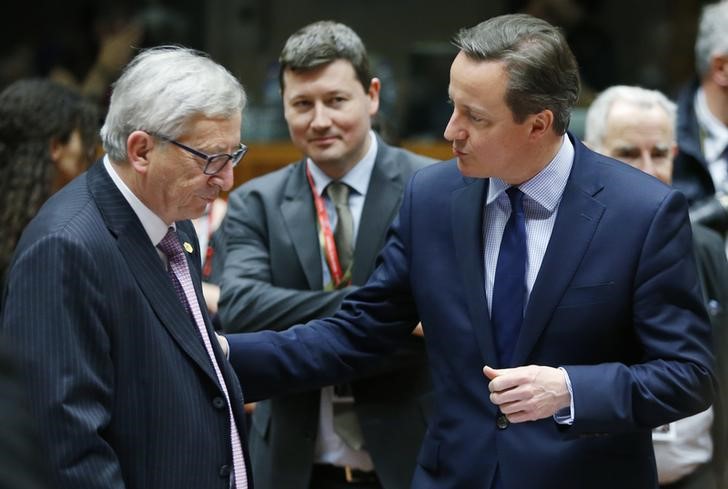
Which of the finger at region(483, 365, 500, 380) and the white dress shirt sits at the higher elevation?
the white dress shirt

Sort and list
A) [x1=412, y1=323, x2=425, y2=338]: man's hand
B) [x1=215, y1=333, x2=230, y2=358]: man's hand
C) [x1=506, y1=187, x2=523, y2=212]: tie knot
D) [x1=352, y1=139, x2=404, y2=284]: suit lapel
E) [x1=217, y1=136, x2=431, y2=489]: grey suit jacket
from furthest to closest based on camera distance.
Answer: [x1=352, y1=139, x2=404, y2=284]: suit lapel < [x1=217, y1=136, x2=431, y2=489]: grey suit jacket < [x1=412, y1=323, x2=425, y2=338]: man's hand < [x1=215, y1=333, x2=230, y2=358]: man's hand < [x1=506, y1=187, x2=523, y2=212]: tie knot

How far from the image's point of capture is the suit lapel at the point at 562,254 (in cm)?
294

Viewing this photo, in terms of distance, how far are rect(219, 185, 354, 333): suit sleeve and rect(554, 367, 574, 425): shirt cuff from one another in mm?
882

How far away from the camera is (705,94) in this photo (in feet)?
17.2

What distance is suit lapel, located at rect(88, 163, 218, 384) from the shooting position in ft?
9.07

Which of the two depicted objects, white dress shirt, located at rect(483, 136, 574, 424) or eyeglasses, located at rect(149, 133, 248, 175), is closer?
eyeglasses, located at rect(149, 133, 248, 175)

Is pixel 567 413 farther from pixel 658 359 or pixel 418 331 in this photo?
pixel 418 331

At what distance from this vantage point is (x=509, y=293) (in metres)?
3.02

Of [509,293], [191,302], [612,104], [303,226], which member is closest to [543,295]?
[509,293]

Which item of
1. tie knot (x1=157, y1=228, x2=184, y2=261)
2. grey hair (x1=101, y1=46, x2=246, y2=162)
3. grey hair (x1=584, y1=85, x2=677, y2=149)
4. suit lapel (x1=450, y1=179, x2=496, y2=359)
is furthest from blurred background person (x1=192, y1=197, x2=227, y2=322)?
grey hair (x1=584, y1=85, x2=677, y2=149)

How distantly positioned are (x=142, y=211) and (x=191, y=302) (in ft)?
0.87

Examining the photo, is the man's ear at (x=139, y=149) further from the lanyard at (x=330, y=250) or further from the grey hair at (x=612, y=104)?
the grey hair at (x=612, y=104)

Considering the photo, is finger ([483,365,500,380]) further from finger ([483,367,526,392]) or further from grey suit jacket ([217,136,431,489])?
grey suit jacket ([217,136,431,489])

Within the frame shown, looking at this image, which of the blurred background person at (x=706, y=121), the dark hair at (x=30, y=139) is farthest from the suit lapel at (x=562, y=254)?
the blurred background person at (x=706, y=121)
